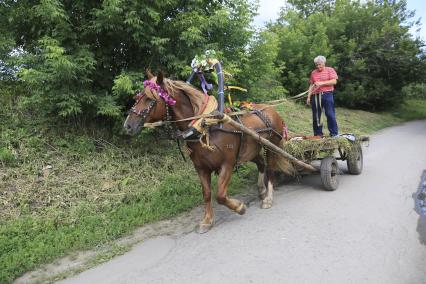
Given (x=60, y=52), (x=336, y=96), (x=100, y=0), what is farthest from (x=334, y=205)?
(x=336, y=96)

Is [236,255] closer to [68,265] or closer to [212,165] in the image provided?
[212,165]

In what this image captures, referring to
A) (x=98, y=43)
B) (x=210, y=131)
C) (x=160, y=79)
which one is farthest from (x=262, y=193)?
(x=98, y=43)

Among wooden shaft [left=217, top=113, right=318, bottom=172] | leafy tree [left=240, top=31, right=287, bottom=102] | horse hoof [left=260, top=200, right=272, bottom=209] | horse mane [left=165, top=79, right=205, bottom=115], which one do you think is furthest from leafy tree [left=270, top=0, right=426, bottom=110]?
horse mane [left=165, top=79, right=205, bottom=115]

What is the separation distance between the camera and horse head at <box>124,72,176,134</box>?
4578 millimetres

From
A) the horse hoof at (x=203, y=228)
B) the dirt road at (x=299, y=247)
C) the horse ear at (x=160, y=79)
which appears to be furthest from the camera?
the horse hoof at (x=203, y=228)

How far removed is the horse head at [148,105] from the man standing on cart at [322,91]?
368 cm

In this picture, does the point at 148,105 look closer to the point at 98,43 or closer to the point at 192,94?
the point at 192,94

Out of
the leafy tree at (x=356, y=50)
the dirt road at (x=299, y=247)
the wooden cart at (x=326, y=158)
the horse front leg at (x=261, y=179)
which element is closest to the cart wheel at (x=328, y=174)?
the wooden cart at (x=326, y=158)

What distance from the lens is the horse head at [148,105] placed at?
180 inches

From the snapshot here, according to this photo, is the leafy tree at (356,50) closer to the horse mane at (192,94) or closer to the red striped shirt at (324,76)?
the red striped shirt at (324,76)

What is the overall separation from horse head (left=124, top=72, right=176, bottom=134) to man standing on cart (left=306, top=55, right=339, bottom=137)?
12.1 ft

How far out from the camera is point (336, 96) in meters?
20.8

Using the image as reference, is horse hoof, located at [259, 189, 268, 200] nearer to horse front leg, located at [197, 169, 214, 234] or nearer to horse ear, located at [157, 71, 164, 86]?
horse front leg, located at [197, 169, 214, 234]

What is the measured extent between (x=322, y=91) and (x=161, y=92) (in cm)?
394
